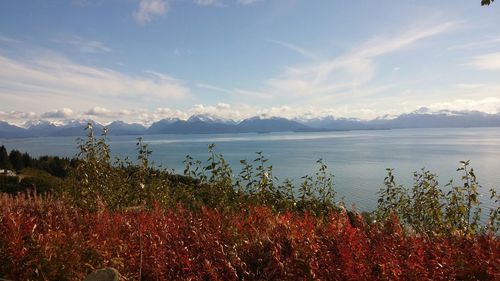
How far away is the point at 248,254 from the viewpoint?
17.2 ft

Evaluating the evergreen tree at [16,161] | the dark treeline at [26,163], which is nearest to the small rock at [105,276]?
the dark treeline at [26,163]

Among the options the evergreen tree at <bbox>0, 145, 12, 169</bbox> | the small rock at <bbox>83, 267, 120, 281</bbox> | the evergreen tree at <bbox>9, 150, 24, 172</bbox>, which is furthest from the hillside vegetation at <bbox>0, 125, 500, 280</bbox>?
the evergreen tree at <bbox>9, 150, 24, 172</bbox>

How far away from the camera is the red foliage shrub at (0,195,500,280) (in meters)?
4.20

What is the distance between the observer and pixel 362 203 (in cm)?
4238

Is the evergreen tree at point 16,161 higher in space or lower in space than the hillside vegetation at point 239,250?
lower

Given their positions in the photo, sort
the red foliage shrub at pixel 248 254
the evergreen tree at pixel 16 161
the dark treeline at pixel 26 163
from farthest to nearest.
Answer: the evergreen tree at pixel 16 161 < the dark treeline at pixel 26 163 < the red foliage shrub at pixel 248 254

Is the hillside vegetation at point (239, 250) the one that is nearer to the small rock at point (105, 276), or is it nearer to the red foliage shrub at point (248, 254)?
the red foliage shrub at point (248, 254)

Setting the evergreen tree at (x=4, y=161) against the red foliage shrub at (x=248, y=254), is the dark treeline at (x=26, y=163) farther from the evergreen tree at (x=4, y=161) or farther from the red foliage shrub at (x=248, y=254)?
the red foliage shrub at (x=248, y=254)

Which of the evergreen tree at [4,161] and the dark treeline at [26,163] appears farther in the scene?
the dark treeline at [26,163]

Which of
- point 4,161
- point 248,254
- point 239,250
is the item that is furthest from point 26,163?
point 248,254

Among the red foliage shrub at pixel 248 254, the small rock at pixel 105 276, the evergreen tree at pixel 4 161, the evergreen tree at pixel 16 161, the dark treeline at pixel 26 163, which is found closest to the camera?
the red foliage shrub at pixel 248 254

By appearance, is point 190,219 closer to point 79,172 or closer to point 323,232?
point 323,232

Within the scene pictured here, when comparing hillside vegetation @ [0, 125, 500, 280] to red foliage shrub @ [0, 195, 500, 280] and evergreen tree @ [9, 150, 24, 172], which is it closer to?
red foliage shrub @ [0, 195, 500, 280]

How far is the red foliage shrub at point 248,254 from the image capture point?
4.20m
